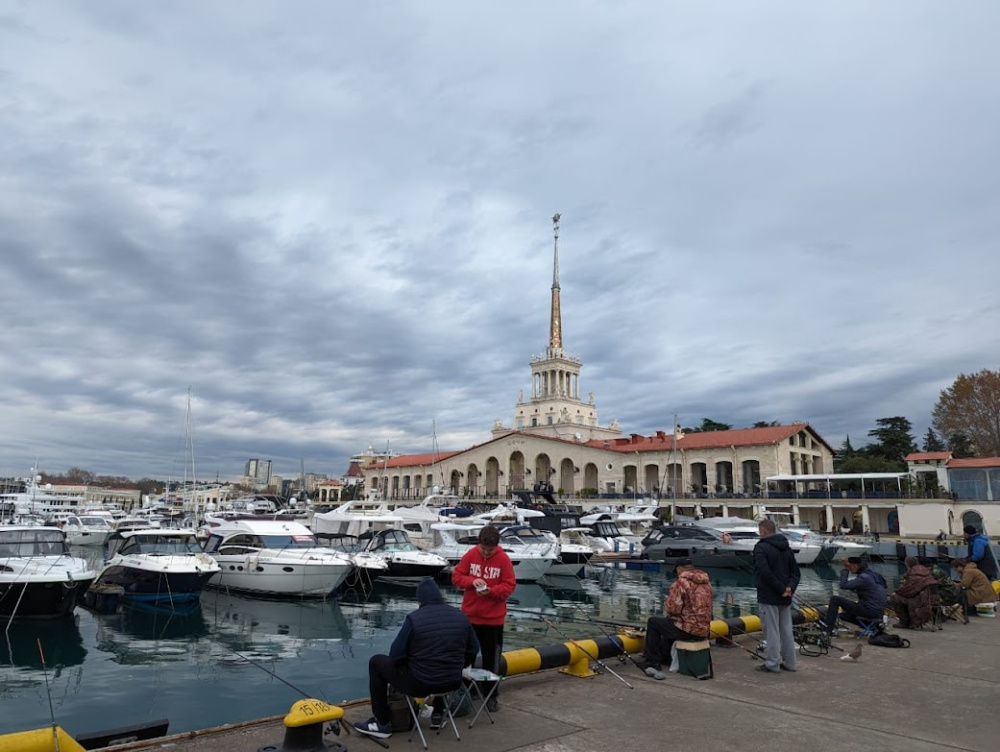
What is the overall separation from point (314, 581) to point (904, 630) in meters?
18.6

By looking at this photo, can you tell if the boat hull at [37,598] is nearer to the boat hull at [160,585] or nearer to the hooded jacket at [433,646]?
the boat hull at [160,585]

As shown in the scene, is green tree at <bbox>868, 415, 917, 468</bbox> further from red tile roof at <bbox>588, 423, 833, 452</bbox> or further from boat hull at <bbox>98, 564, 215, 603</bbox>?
boat hull at <bbox>98, 564, 215, 603</bbox>

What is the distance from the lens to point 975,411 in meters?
66.4

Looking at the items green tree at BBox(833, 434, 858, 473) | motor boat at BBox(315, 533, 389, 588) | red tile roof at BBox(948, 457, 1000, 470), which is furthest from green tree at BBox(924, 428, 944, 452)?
motor boat at BBox(315, 533, 389, 588)

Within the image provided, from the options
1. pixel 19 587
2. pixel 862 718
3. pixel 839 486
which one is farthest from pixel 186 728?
pixel 839 486

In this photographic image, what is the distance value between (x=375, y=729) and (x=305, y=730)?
2.75ft

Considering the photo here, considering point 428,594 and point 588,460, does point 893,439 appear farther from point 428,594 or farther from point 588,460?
point 428,594

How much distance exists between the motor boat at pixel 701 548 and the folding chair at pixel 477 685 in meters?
30.8

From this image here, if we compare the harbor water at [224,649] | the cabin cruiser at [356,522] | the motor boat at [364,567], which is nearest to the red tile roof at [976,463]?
the harbor water at [224,649]

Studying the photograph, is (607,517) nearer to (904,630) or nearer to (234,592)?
(234,592)

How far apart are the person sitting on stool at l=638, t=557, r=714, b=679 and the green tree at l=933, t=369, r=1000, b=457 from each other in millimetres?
71072

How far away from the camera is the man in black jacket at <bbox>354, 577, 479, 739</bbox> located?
6.49m

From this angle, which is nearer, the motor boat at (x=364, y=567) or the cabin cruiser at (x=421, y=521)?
the motor boat at (x=364, y=567)

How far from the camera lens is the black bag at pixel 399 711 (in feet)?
22.2
